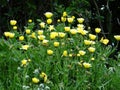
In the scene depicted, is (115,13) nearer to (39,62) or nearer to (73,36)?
(73,36)

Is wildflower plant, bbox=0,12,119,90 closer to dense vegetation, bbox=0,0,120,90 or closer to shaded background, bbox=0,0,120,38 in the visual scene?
dense vegetation, bbox=0,0,120,90

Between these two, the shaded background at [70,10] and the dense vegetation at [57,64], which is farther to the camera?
the shaded background at [70,10]

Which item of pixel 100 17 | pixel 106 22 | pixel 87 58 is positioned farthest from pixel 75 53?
pixel 106 22

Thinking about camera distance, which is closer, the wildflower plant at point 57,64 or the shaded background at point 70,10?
the wildflower plant at point 57,64

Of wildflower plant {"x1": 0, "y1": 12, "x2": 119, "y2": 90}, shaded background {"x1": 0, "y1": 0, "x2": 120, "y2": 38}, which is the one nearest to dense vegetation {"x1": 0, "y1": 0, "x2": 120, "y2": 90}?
wildflower plant {"x1": 0, "y1": 12, "x2": 119, "y2": 90}

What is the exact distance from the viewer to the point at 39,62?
3.45 m

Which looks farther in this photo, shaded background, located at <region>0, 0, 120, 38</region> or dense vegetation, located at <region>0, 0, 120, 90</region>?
shaded background, located at <region>0, 0, 120, 38</region>

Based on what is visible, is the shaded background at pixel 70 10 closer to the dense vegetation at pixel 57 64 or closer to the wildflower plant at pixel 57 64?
the dense vegetation at pixel 57 64

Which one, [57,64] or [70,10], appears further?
[70,10]

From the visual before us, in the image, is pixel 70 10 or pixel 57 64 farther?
pixel 70 10

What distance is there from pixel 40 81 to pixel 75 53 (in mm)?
395

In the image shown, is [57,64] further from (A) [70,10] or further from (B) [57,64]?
(A) [70,10]

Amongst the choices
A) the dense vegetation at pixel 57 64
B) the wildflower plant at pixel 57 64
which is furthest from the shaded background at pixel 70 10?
the wildflower plant at pixel 57 64

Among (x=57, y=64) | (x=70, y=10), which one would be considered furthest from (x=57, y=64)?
(x=70, y=10)
